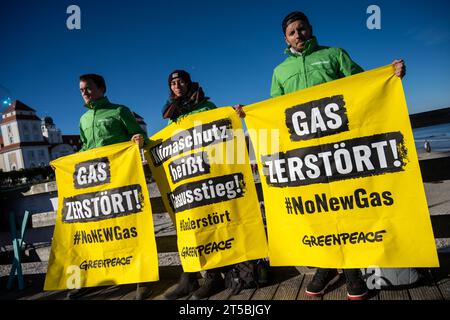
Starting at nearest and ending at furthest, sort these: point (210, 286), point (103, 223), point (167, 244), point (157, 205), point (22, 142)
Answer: point (210, 286) < point (103, 223) < point (167, 244) < point (157, 205) < point (22, 142)

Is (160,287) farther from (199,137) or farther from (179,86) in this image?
(179,86)

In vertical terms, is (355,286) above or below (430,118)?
below

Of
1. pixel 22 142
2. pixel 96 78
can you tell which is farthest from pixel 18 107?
pixel 96 78

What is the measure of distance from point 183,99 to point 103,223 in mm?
1686

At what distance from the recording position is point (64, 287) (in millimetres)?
3453

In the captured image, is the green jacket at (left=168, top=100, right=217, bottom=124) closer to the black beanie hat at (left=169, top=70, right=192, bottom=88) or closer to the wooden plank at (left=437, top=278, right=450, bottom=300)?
the black beanie hat at (left=169, top=70, right=192, bottom=88)

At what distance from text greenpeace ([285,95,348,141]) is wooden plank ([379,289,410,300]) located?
148 centimetres

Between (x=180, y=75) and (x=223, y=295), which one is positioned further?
(x=180, y=75)

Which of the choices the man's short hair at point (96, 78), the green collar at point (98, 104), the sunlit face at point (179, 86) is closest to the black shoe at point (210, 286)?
the sunlit face at point (179, 86)

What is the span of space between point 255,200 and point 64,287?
2489 mm

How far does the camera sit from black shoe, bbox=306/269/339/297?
8.93ft

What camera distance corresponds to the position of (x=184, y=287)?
10.6ft

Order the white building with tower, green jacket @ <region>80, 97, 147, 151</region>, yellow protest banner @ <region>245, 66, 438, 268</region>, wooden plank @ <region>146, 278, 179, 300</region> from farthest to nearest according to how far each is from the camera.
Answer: the white building with tower
green jacket @ <region>80, 97, 147, 151</region>
wooden plank @ <region>146, 278, 179, 300</region>
yellow protest banner @ <region>245, 66, 438, 268</region>

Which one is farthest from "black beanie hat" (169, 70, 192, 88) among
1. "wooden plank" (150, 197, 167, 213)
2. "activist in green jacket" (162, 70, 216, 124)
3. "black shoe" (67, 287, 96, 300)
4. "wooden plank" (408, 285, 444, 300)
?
"wooden plank" (408, 285, 444, 300)
